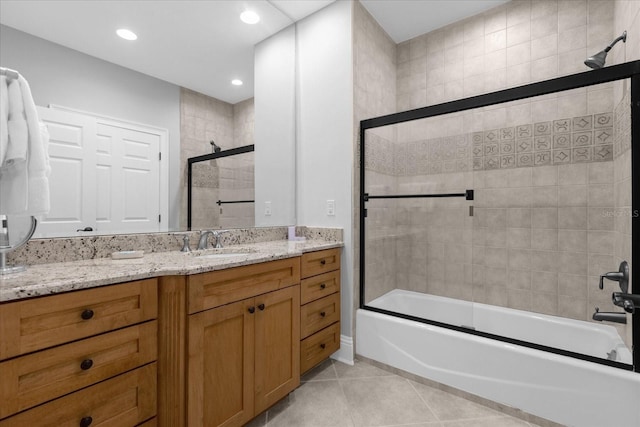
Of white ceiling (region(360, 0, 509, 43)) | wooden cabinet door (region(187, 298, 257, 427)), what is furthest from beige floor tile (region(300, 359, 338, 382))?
white ceiling (region(360, 0, 509, 43))

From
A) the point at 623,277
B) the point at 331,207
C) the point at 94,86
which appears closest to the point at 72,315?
the point at 94,86

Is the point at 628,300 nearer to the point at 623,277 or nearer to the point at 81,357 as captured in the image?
the point at 623,277

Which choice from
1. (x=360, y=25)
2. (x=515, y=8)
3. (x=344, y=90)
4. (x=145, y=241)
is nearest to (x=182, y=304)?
(x=145, y=241)

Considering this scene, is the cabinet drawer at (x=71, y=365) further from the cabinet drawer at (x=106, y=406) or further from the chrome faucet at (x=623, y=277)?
the chrome faucet at (x=623, y=277)

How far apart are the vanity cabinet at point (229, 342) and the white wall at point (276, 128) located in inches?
31.4

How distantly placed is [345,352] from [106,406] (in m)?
1.55

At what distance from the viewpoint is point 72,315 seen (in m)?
0.96

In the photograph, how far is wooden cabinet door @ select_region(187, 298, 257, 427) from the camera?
122 cm

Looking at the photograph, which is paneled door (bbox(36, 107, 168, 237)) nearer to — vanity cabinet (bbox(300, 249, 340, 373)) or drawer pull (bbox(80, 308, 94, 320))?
drawer pull (bbox(80, 308, 94, 320))

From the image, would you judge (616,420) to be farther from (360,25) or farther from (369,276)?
(360,25)

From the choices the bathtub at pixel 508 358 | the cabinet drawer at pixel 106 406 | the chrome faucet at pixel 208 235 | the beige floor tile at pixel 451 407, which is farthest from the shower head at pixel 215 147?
the beige floor tile at pixel 451 407

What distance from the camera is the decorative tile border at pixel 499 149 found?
6.53ft

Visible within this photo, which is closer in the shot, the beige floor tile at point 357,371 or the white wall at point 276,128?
the beige floor tile at point 357,371

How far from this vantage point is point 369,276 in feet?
7.86
